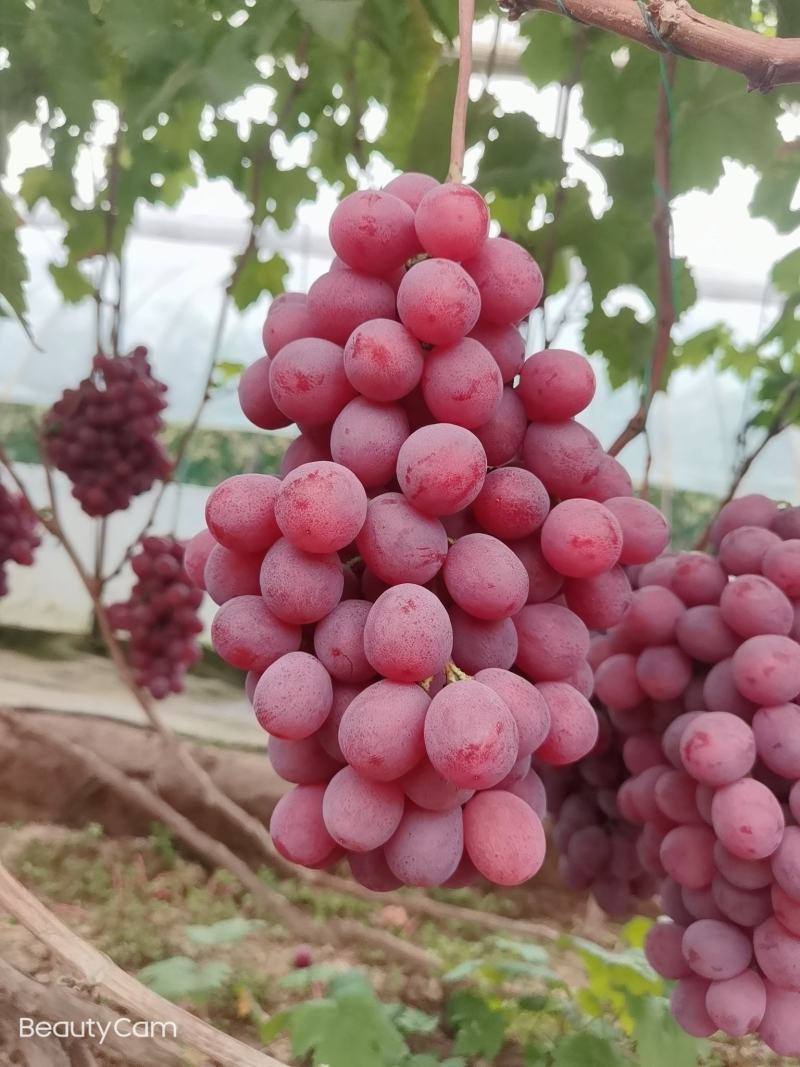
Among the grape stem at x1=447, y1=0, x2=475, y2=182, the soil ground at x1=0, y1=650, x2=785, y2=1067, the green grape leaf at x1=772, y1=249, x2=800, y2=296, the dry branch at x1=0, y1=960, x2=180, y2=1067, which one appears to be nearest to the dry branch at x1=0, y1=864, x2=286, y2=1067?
the dry branch at x1=0, y1=960, x2=180, y2=1067

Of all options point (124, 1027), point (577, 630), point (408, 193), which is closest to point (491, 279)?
point (408, 193)

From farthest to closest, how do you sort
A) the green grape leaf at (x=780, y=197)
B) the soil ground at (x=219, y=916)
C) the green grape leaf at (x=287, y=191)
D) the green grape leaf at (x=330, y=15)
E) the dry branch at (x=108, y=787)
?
the dry branch at (x=108, y=787) → the green grape leaf at (x=287, y=191) → the soil ground at (x=219, y=916) → the green grape leaf at (x=780, y=197) → the green grape leaf at (x=330, y=15)

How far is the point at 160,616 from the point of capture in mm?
1472

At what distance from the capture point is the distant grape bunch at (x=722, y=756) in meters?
0.58

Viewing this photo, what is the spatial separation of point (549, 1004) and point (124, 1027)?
0.72m

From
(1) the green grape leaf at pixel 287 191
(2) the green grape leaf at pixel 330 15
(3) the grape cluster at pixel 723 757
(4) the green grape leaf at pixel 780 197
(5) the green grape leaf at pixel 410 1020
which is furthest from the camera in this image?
(1) the green grape leaf at pixel 287 191

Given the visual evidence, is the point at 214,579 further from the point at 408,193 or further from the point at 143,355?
the point at 143,355

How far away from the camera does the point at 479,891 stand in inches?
70.2

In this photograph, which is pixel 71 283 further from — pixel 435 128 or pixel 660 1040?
pixel 660 1040

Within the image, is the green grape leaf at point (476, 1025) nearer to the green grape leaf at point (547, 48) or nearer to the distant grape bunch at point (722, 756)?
the distant grape bunch at point (722, 756)

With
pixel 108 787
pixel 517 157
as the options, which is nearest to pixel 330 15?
pixel 517 157

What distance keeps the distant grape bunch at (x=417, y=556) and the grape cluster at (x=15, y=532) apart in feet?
3.25

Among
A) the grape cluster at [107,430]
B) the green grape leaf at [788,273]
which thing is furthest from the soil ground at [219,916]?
the green grape leaf at [788,273]

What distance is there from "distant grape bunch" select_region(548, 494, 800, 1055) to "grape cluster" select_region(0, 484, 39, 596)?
1.02m
